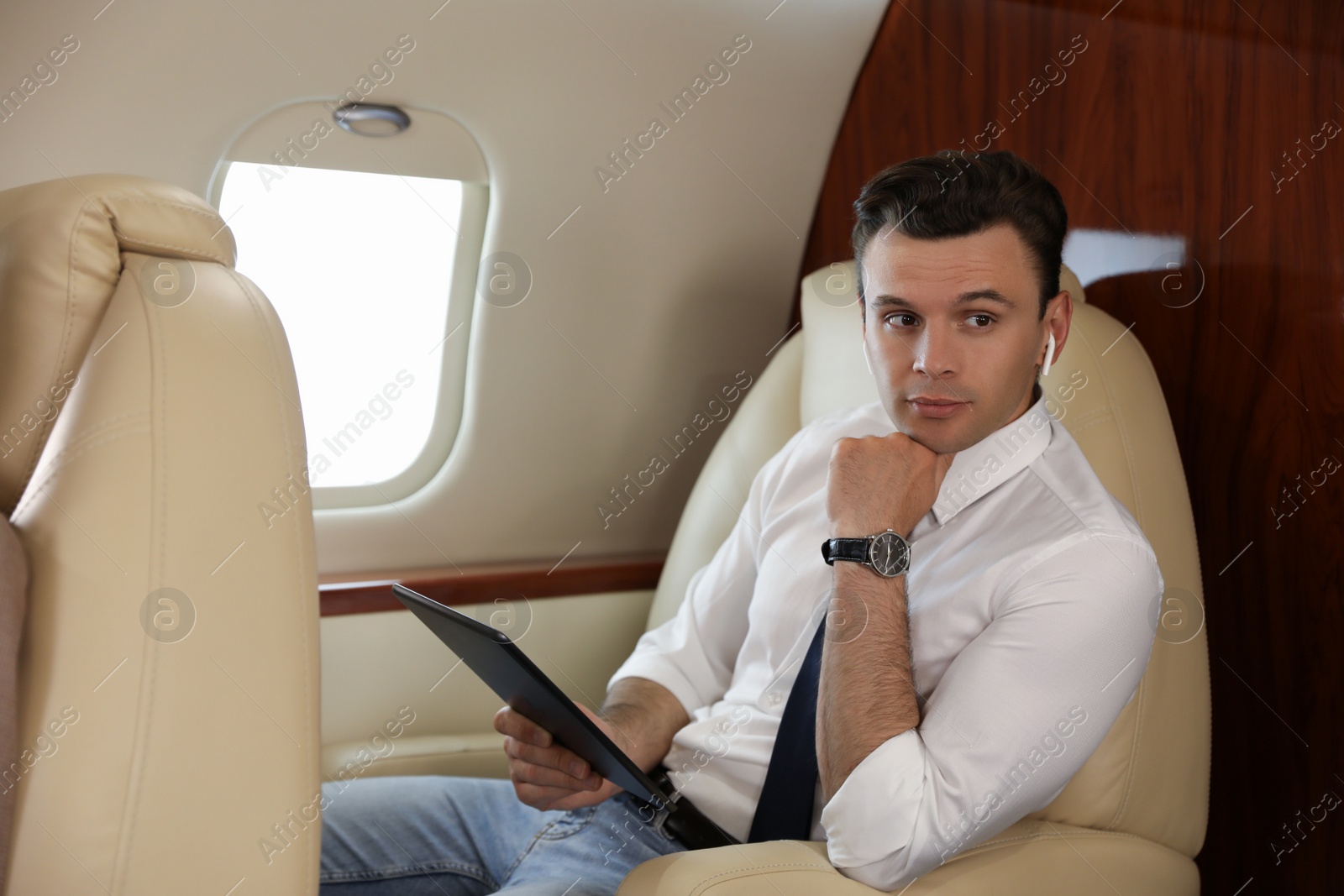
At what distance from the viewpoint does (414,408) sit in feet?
7.46

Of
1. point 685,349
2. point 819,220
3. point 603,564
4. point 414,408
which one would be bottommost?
point 603,564

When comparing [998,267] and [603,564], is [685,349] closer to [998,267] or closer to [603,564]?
[603,564]

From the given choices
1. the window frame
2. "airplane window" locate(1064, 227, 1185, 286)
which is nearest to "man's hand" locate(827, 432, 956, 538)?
"airplane window" locate(1064, 227, 1185, 286)

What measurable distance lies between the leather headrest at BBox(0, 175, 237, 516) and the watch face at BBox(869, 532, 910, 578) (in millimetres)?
871

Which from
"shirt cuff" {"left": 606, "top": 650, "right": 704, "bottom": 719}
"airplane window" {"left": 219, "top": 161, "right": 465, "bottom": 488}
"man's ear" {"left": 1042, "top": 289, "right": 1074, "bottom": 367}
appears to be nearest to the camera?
"man's ear" {"left": 1042, "top": 289, "right": 1074, "bottom": 367}

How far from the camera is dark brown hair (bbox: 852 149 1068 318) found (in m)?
1.29

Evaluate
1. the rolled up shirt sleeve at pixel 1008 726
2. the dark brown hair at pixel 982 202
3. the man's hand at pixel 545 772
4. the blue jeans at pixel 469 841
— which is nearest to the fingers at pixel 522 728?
the man's hand at pixel 545 772

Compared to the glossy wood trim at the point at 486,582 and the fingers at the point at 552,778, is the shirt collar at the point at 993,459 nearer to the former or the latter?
the fingers at the point at 552,778

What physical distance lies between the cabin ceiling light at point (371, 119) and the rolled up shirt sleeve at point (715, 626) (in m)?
0.99

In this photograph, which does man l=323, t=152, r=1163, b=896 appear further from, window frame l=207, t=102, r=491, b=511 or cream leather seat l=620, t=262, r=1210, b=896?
window frame l=207, t=102, r=491, b=511

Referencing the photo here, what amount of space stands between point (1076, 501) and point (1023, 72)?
0.99 meters

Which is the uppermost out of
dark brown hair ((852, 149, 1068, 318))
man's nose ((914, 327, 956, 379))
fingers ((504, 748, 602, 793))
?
dark brown hair ((852, 149, 1068, 318))

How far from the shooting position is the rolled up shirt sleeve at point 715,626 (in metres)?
1.62

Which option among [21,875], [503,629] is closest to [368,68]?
[503,629]
